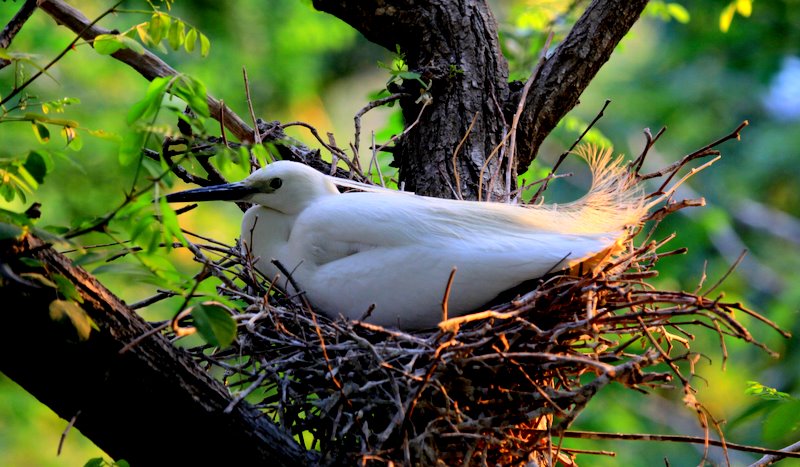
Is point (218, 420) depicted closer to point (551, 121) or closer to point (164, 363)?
point (164, 363)

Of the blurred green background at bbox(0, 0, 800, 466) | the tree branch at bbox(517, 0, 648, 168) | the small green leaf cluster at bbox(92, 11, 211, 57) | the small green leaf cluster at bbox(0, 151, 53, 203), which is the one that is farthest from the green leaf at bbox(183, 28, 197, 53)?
the blurred green background at bbox(0, 0, 800, 466)

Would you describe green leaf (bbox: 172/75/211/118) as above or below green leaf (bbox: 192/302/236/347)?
above

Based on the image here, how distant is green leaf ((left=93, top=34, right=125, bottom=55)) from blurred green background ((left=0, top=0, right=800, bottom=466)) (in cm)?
188

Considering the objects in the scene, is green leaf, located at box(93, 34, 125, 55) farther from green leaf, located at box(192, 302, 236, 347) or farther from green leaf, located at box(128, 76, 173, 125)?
→ green leaf, located at box(192, 302, 236, 347)

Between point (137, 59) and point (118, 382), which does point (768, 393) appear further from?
point (137, 59)

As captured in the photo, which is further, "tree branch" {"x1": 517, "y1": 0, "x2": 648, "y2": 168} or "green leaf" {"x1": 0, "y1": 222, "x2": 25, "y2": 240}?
"tree branch" {"x1": 517, "y1": 0, "x2": 648, "y2": 168}

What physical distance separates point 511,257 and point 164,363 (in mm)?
914

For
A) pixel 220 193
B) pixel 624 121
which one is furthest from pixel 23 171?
pixel 624 121

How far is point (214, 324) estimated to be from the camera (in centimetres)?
146

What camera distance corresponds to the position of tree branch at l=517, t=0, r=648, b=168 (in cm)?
277

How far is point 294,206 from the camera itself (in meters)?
2.44

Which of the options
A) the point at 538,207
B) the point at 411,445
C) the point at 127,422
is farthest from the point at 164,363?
the point at 538,207

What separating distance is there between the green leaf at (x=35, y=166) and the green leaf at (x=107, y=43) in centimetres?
30

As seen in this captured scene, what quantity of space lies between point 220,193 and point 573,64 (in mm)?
1253
